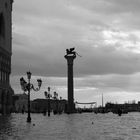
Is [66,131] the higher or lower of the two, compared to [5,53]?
lower

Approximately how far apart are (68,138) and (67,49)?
535ft

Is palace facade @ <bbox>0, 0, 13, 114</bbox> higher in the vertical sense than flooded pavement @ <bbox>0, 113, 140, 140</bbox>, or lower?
higher

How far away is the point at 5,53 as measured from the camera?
112062 mm

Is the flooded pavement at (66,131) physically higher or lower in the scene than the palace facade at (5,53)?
lower

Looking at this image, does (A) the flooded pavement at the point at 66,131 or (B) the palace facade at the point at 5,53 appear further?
(B) the palace facade at the point at 5,53

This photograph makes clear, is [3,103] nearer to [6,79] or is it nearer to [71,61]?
[6,79]

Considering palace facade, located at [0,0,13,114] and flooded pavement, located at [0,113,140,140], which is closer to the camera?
flooded pavement, located at [0,113,140,140]

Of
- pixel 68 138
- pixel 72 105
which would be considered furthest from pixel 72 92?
pixel 68 138

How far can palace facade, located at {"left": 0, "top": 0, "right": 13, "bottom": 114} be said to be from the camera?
107m

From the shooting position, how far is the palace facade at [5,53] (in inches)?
4225

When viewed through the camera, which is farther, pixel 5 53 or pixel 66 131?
pixel 5 53

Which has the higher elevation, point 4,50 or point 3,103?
point 4,50

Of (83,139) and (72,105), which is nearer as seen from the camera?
(83,139)

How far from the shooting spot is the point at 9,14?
11938 cm
